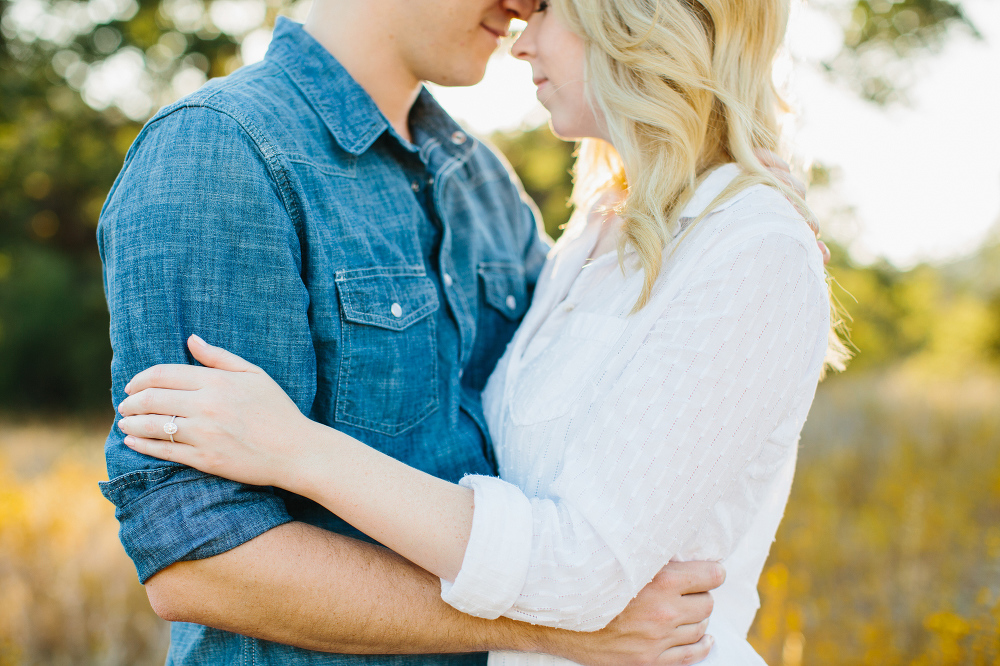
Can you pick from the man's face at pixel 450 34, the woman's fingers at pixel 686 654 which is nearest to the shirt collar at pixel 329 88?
the man's face at pixel 450 34

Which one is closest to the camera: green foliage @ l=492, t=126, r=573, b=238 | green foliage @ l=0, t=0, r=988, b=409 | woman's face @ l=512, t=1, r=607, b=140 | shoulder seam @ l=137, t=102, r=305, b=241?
shoulder seam @ l=137, t=102, r=305, b=241

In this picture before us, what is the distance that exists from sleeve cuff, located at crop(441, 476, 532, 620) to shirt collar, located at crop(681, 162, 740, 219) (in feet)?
2.31

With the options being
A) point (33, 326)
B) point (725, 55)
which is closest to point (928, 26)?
point (725, 55)

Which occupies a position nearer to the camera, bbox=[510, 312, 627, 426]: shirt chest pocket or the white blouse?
the white blouse

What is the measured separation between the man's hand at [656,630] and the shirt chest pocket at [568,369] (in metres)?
0.39

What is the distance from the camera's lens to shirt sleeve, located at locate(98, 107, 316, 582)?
1.15m

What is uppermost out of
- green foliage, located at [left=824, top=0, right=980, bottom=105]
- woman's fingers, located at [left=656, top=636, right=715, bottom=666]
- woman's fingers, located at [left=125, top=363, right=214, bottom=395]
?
woman's fingers, located at [left=125, top=363, right=214, bottom=395]

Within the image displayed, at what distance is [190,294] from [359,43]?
941mm

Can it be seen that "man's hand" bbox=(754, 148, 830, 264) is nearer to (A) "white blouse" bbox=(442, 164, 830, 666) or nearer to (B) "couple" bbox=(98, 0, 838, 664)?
(B) "couple" bbox=(98, 0, 838, 664)

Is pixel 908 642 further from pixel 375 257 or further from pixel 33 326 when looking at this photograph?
pixel 33 326

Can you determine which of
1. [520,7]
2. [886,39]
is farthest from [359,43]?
[886,39]

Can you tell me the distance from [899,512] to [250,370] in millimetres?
4547

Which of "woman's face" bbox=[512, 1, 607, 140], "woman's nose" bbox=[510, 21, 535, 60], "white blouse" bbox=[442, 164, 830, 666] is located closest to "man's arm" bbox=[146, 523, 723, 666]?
"white blouse" bbox=[442, 164, 830, 666]

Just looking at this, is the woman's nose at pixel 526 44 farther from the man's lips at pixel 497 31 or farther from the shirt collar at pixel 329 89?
the shirt collar at pixel 329 89
